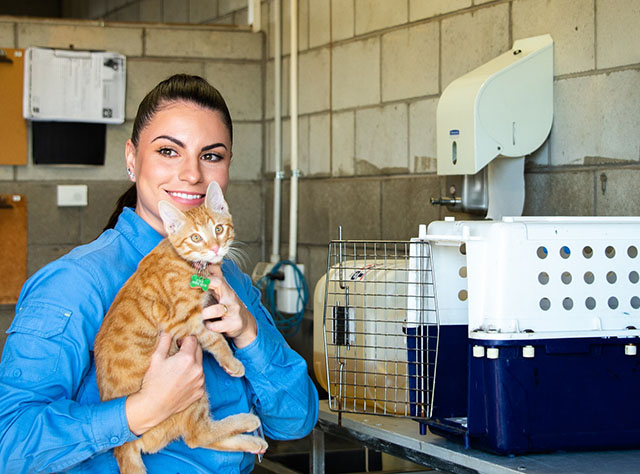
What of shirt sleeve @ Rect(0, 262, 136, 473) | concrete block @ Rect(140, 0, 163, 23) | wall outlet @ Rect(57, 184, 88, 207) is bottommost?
shirt sleeve @ Rect(0, 262, 136, 473)

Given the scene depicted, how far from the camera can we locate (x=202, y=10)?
4719mm

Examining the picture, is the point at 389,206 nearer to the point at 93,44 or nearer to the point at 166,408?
the point at 93,44

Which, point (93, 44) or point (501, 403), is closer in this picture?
point (501, 403)

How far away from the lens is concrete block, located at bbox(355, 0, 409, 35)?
10.9 feet

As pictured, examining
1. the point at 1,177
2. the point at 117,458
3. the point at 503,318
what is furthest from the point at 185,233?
the point at 1,177

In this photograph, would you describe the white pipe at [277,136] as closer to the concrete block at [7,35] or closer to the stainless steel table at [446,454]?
the concrete block at [7,35]

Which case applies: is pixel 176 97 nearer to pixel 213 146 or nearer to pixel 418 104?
pixel 213 146

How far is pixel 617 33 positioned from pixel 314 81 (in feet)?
5.78

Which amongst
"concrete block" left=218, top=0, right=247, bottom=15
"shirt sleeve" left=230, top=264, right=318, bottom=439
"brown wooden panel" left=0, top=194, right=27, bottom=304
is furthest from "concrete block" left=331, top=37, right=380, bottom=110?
"shirt sleeve" left=230, top=264, right=318, bottom=439

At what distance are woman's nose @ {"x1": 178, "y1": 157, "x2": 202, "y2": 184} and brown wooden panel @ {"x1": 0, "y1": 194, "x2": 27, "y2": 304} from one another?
8.96ft

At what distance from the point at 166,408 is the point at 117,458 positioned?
5.8 inches

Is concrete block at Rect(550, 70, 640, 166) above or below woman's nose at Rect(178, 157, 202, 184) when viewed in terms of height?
above

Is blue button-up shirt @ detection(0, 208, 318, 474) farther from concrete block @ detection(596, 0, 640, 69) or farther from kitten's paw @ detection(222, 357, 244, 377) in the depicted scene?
concrete block @ detection(596, 0, 640, 69)

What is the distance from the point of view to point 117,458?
1.40 m
